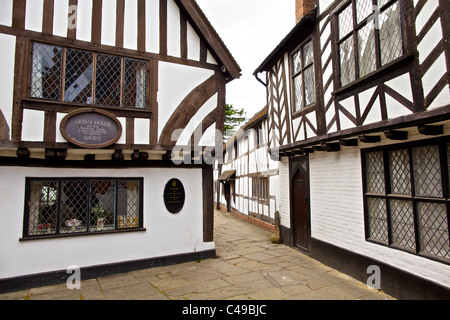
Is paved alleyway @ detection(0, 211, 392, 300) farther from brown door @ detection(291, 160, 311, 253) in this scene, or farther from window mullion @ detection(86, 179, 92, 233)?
window mullion @ detection(86, 179, 92, 233)

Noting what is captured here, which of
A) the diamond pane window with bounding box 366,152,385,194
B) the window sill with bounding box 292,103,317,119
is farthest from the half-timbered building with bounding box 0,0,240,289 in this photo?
the diamond pane window with bounding box 366,152,385,194

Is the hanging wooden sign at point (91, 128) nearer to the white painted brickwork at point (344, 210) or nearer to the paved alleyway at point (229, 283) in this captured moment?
the paved alleyway at point (229, 283)

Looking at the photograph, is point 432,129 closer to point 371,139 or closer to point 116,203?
point 371,139

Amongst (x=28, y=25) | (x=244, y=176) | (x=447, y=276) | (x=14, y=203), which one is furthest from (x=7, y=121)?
(x=244, y=176)

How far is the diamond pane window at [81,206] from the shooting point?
5887 millimetres

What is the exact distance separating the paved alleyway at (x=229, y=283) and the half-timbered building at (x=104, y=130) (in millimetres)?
489

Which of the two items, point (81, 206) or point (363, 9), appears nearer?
point (363, 9)

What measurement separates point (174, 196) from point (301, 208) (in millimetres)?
3656

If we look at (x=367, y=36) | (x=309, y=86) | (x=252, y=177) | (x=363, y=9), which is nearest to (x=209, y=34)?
(x=309, y=86)

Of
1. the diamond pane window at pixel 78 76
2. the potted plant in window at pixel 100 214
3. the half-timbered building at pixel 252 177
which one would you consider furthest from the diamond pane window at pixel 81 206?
the half-timbered building at pixel 252 177

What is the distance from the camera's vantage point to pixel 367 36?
548cm

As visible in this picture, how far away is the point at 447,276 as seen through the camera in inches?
158

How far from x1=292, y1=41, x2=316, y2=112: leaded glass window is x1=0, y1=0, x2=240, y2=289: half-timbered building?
75.5 inches
